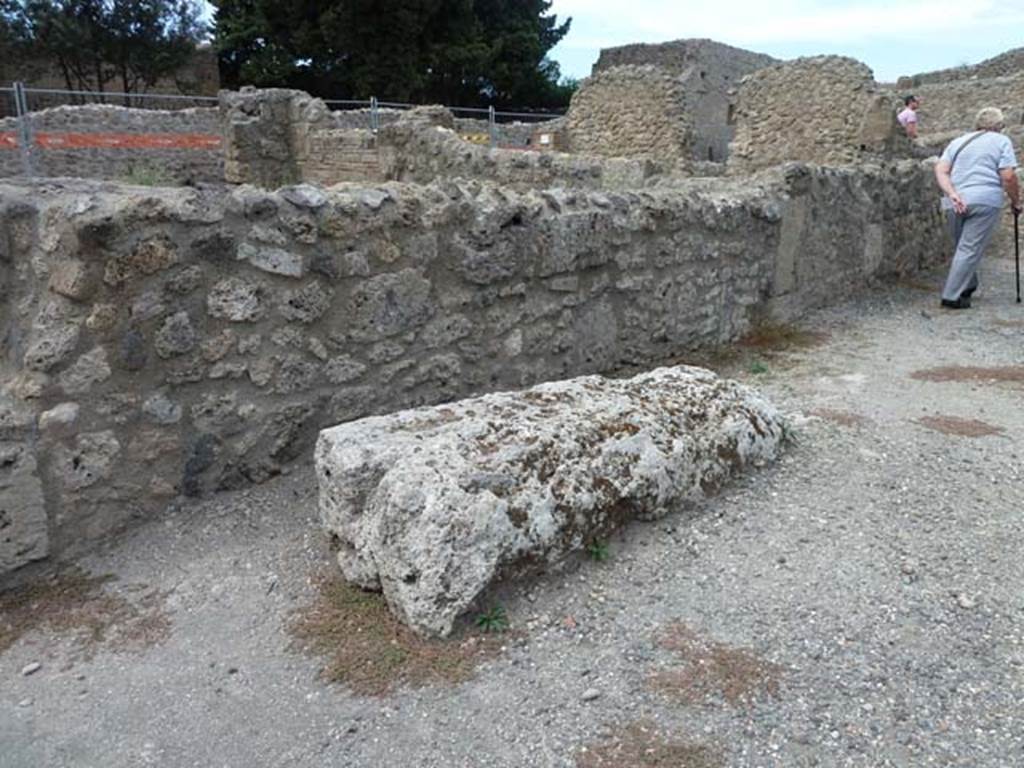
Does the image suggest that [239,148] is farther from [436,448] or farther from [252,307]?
[436,448]

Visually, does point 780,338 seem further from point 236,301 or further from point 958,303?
point 236,301

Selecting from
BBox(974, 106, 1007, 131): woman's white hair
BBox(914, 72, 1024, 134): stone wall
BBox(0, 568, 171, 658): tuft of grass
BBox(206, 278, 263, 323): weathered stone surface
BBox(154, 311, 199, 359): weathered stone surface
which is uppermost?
BBox(914, 72, 1024, 134): stone wall

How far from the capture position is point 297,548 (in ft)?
10.1

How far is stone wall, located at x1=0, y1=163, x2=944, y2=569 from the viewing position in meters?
2.92

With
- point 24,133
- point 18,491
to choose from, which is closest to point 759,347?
point 18,491

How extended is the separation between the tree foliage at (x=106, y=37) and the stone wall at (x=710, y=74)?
44.4 feet

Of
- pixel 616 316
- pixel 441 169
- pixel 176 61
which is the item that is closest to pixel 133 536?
pixel 616 316

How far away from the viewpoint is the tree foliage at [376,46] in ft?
83.4

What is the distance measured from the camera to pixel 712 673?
7.64 feet

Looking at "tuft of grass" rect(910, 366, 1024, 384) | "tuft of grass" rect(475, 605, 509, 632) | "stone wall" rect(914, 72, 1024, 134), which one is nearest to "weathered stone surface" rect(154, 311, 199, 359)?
"tuft of grass" rect(475, 605, 509, 632)

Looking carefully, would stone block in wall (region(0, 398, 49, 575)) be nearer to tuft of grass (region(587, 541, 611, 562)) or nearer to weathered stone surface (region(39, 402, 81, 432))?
weathered stone surface (region(39, 402, 81, 432))

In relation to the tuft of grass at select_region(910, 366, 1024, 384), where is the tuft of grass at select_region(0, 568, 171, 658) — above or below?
below

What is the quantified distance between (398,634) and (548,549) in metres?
0.53

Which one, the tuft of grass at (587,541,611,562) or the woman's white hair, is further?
the woman's white hair
